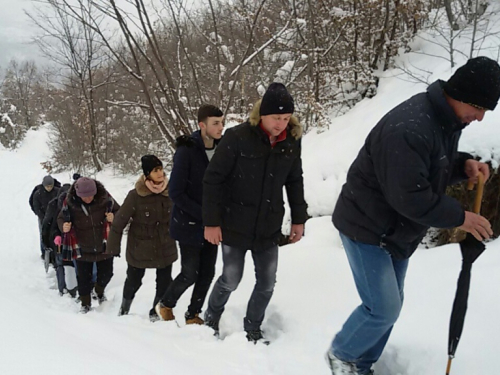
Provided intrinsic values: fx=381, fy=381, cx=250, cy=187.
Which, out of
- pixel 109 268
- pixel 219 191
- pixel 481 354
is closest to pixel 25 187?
pixel 109 268

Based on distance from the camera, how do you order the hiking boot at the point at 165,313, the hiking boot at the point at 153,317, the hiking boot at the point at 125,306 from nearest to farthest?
the hiking boot at the point at 165,313, the hiking boot at the point at 153,317, the hiking boot at the point at 125,306

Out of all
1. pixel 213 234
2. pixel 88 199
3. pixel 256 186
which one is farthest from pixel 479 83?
pixel 88 199

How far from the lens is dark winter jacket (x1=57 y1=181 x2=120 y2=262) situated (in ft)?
13.9

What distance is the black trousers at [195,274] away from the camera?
3188 millimetres

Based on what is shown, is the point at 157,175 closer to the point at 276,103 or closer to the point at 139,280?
the point at 139,280

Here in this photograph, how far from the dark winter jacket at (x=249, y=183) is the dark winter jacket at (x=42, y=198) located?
196 inches

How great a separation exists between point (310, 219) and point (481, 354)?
12.4 ft

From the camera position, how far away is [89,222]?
429 centimetres

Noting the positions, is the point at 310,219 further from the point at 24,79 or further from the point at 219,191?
the point at 24,79

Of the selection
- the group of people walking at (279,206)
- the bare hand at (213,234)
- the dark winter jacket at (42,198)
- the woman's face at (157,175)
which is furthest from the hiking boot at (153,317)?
the dark winter jacket at (42,198)

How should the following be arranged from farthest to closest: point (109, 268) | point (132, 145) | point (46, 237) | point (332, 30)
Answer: point (132, 145)
point (332, 30)
point (46, 237)
point (109, 268)

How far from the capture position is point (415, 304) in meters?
2.88

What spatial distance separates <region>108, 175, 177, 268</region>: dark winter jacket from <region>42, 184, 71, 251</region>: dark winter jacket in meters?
1.43

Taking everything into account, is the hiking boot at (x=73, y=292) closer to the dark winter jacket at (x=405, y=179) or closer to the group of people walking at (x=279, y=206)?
the group of people walking at (x=279, y=206)
